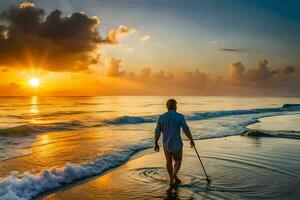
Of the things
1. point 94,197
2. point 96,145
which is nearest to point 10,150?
point 96,145

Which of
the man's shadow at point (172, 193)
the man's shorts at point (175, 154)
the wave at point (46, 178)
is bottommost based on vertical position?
the wave at point (46, 178)

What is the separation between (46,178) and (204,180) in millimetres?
4204

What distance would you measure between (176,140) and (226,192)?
68.5 inches

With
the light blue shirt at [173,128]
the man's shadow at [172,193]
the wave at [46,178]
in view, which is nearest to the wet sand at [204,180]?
the man's shadow at [172,193]

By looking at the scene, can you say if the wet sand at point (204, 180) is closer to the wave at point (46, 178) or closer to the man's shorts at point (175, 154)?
the wave at point (46, 178)

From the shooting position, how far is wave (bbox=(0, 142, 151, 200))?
715 cm

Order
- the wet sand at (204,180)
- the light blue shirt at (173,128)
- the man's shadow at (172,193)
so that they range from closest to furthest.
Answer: the man's shadow at (172,193)
the wet sand at (204,180)
the light blue shirt at (173,128)

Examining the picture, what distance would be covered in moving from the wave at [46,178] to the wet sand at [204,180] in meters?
0.36

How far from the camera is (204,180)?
27.2 ft

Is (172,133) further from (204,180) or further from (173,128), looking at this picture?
(204,180)

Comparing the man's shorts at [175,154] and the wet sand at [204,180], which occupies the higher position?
the man's shorts at [175,154]

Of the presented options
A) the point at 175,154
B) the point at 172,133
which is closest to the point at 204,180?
the point at 175,154

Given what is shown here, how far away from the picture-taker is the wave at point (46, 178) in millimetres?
7146

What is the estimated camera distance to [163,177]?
8.62 meters
